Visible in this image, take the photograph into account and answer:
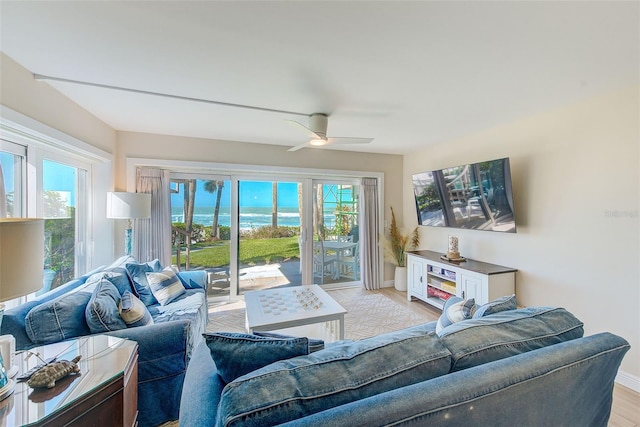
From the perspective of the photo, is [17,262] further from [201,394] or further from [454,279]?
[454,279]

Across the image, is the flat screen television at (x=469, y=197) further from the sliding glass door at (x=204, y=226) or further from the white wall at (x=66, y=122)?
the white wall at (x=66, y=122)

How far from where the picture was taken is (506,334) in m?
1.14

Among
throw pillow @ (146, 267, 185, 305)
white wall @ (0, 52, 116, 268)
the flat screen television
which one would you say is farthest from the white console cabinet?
white wall @ (0, 52, 116, 268)

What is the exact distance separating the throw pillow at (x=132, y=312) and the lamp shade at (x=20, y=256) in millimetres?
763

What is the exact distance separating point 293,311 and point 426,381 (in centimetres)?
153

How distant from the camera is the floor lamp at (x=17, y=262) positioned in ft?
3.09

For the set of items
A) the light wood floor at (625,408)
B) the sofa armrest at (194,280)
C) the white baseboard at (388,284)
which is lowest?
the light wood floor at (625,408)

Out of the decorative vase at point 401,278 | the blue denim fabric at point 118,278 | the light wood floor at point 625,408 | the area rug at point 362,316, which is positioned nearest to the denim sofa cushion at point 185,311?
the blue denim fabric at point 118,278

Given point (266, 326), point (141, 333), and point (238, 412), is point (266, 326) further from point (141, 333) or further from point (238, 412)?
point (238, 412)

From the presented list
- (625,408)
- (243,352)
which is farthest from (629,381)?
(243,352)

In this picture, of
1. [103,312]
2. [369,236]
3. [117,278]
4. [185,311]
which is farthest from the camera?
[369,236]

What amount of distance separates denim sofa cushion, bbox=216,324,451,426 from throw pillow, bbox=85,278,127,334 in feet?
4.17

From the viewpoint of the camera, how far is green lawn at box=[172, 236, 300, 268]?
387 cm

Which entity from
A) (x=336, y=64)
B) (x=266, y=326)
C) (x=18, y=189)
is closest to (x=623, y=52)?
(x=336, y=64)
